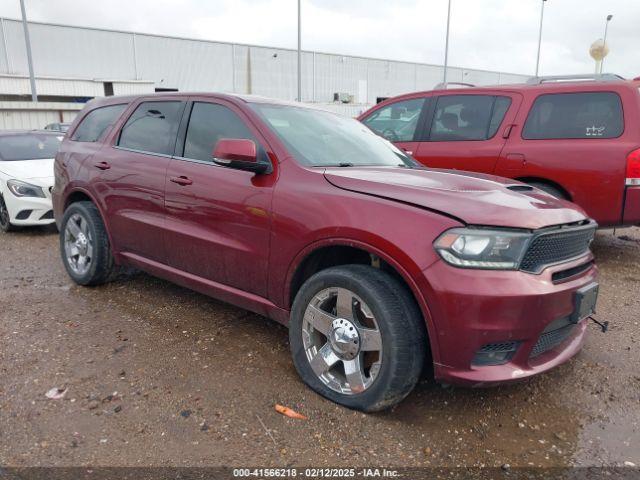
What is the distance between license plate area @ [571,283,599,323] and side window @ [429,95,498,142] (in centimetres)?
343

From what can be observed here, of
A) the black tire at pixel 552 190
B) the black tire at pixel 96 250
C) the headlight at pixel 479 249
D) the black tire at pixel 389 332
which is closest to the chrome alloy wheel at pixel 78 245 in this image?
the black tire at pixel 96 250

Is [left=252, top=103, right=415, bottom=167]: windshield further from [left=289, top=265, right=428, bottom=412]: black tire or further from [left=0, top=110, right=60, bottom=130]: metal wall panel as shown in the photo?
[left=0, top=110, right=60, bottom=130]: metal wall panel

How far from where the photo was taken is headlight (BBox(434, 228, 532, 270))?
228 centimetres

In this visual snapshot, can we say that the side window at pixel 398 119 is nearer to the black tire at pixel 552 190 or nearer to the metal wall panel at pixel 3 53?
the black tire at pixel 552 190

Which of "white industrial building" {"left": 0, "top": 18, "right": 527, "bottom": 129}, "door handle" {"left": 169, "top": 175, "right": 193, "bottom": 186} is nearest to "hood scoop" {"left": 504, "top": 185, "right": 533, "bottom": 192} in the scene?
"door handle" {"left": 169, "top": 175, "right": 193, "bottom": 186}

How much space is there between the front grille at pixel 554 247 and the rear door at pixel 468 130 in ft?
9.95

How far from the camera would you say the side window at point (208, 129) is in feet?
11.0

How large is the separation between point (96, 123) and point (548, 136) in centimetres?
461

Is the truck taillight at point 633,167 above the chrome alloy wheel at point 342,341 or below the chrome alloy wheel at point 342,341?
above

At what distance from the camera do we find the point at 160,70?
4403 centimetres

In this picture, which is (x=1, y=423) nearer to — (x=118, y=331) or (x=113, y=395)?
(x=113, y=395)

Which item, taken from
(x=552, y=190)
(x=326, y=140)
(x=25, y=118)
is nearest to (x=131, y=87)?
(x=25, y=118)

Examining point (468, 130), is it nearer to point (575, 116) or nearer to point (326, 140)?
point (575, 116)

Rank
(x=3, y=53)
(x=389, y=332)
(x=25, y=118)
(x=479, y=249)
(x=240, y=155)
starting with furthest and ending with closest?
(x=3, y=53)
(x=25, y=118)
(x=240, y=155)
(x=389, y=332)
(x=479, y=249)
